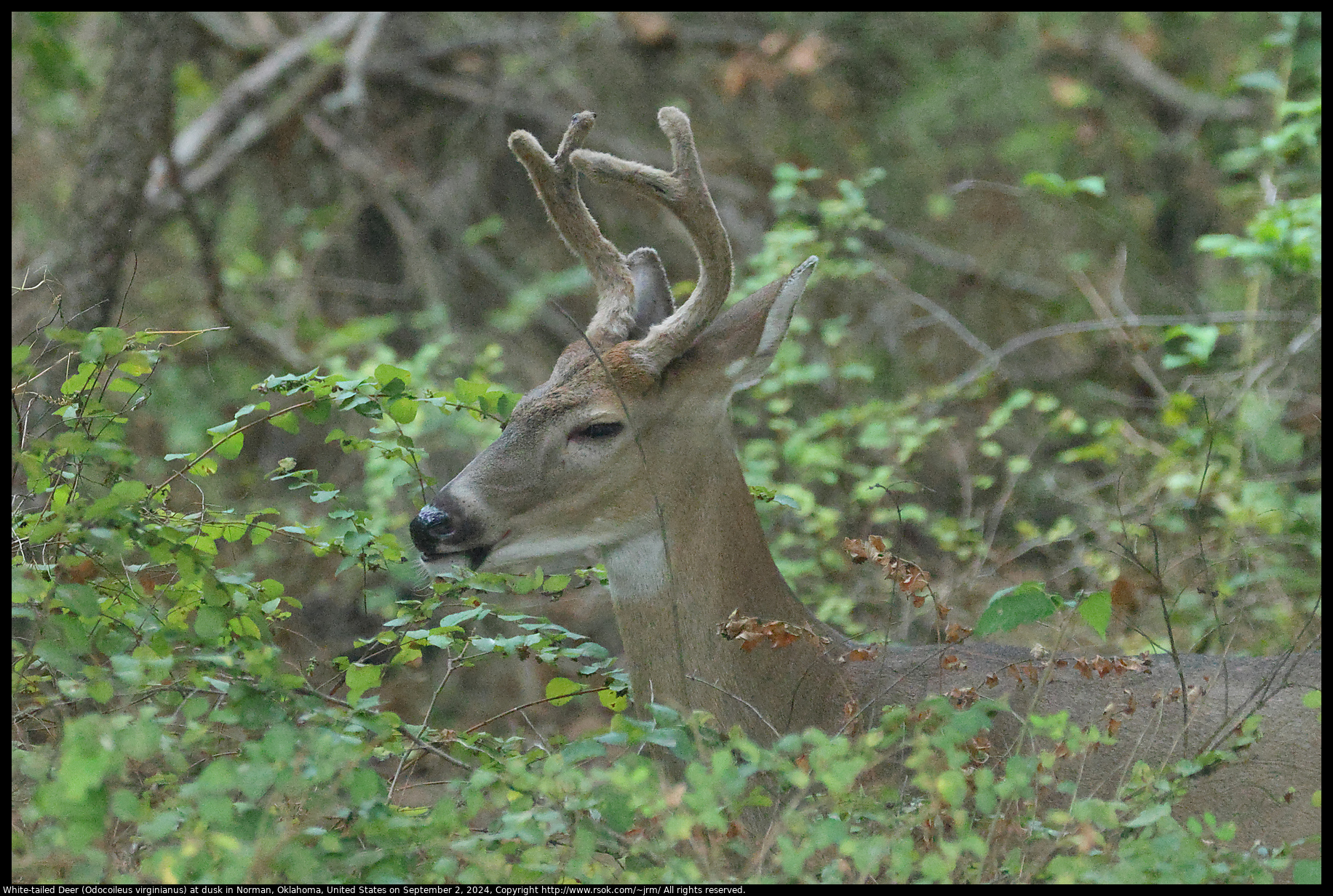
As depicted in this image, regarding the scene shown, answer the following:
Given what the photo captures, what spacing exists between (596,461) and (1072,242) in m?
6.53

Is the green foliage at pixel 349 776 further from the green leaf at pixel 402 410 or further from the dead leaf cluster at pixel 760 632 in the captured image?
the dead leaf cluster at pixel 760 632

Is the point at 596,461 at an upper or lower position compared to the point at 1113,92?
lower

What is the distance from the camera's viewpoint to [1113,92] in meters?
10.2

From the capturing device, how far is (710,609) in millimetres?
3602

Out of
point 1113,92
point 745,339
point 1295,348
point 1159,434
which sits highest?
point 1113,92

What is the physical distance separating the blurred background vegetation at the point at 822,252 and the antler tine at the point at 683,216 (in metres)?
1.21

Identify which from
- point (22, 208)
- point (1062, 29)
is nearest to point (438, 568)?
point (22, 208)

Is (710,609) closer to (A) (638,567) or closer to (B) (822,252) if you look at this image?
(A) (638,567)

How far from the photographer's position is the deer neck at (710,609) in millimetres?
3533

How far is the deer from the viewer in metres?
3.46

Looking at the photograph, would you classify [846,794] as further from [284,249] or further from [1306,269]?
[284,249]

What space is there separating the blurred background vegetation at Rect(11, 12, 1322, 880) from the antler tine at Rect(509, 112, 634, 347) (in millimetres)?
1009

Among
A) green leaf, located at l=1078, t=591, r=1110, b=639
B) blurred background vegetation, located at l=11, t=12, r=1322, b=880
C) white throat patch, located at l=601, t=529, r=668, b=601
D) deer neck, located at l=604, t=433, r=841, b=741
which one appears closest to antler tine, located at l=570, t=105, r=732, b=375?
deer neck, located at l=604, t=433, r=841, b=741

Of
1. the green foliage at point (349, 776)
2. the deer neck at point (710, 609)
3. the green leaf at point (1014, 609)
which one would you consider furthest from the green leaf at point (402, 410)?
the green leaf at point (1014, 609)
